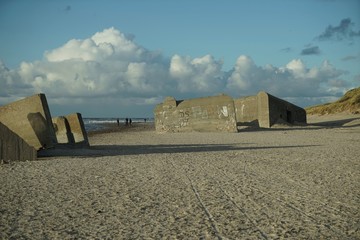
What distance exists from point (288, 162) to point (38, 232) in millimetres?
6431

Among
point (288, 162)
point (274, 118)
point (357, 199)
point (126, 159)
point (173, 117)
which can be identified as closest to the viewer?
point (357, 199)

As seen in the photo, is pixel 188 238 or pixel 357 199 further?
pixel 357 199

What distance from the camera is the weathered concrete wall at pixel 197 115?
76.4ft

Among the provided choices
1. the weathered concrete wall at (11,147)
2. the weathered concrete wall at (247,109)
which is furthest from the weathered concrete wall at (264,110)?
the weathered concrete wall at (11,147)

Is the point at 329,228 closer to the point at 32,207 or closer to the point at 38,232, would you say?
the point at 38,232

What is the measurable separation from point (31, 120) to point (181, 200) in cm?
748

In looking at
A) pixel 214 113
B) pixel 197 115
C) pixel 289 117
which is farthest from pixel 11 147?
pixel 289 117

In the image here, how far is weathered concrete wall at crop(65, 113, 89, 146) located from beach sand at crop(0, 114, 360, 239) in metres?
6.08

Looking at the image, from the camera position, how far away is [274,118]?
29.1 meters

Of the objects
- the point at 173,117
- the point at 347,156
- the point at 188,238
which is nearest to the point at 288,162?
the point at 347,156

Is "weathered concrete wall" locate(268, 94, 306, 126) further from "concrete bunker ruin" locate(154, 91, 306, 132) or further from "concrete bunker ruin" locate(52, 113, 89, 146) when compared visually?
"concrete bunker ruin" locate(52, 113, 89, 146)

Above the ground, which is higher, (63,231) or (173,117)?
(173,117)

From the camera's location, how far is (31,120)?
11.0 m

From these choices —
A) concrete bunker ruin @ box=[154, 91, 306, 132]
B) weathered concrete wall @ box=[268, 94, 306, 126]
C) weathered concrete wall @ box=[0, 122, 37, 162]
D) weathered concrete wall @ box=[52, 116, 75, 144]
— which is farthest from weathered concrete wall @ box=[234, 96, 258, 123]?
weathered concrete wall @ box=[0, 122, 37, 162]
